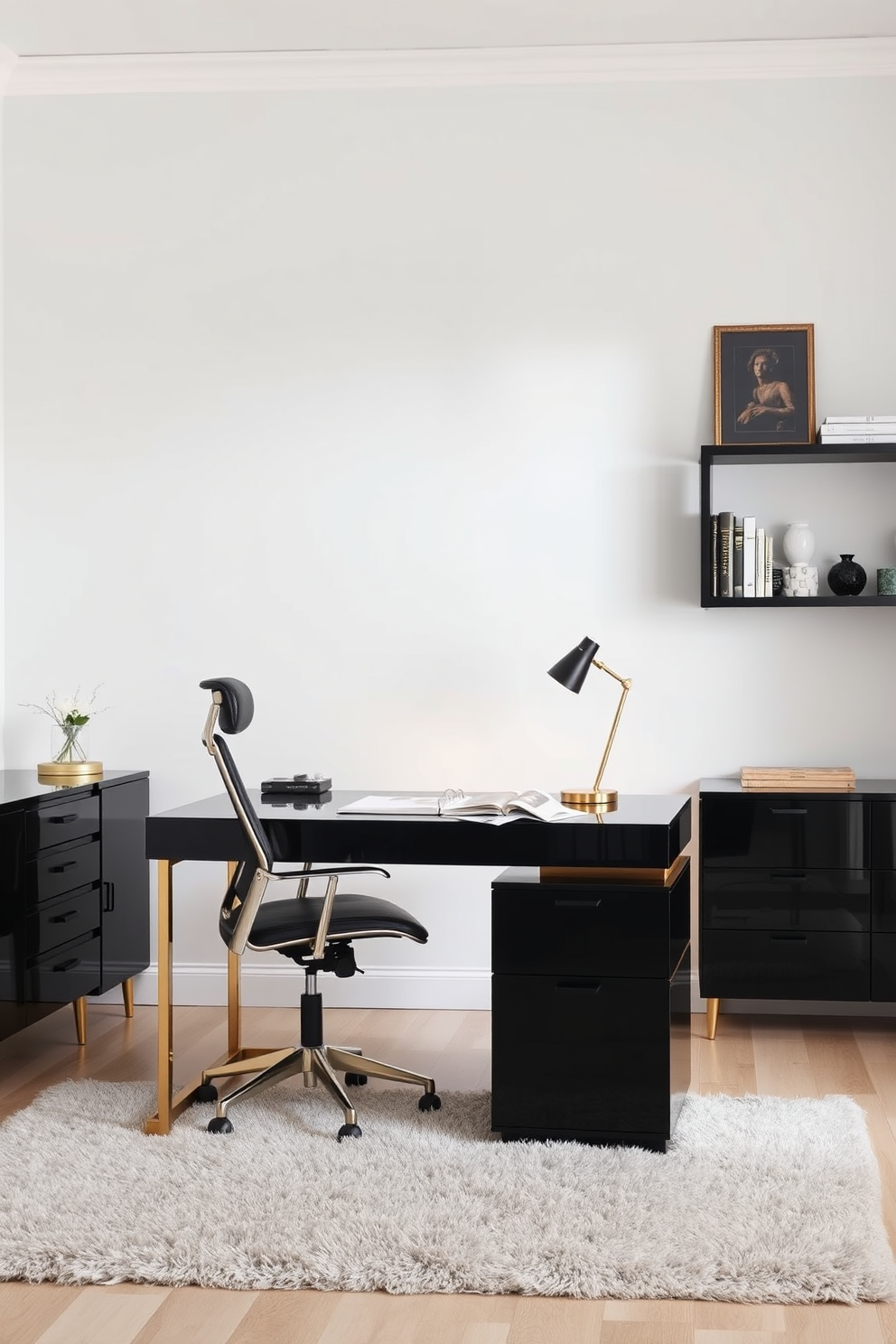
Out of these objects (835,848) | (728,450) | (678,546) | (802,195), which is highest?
(802,195)

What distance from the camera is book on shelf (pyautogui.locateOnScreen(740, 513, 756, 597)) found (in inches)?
158

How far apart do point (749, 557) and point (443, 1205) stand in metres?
2.24

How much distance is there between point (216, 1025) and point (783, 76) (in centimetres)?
360

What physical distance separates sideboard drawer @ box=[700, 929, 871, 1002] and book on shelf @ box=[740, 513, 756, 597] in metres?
1.06

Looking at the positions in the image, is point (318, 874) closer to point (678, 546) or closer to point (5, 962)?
point (5, 962)

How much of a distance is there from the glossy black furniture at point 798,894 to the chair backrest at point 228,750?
1.52 metres

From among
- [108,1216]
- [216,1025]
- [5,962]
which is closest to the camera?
[108,1216]

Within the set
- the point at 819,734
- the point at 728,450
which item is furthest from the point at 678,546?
the point at 819,734

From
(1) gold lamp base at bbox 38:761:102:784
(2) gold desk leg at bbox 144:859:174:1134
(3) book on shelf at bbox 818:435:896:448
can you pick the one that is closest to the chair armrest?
(2) gold desk leg at bbox 144:859:174:1134

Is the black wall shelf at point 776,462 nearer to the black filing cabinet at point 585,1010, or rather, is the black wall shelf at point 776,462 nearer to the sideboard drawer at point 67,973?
the black filing cabinet at point 585,1010

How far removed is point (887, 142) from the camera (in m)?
4.18

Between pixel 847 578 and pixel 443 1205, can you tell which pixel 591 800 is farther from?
pixel 847 578

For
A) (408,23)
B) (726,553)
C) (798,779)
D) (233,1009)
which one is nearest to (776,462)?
(726,553)

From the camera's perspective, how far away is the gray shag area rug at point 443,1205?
2.33 meters
